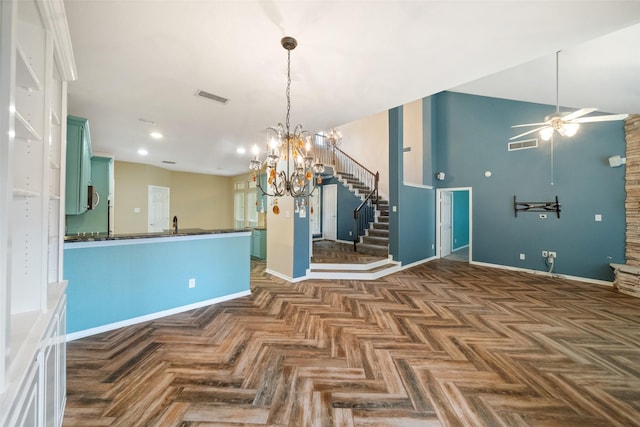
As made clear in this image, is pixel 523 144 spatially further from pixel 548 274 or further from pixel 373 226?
pixel 373 226

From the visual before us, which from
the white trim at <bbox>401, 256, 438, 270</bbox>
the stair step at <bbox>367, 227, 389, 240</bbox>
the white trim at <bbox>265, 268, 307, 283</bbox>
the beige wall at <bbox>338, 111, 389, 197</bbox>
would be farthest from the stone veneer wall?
the white trim at <bbox>265, 268, 307, 283</bbox>

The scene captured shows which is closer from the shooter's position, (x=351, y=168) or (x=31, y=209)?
(x=31, y=209)

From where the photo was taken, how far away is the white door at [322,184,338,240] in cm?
848

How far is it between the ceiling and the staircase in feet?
12.0

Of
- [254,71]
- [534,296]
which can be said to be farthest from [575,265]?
[254,71]


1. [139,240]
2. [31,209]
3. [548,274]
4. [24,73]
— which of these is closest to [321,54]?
[24,73]

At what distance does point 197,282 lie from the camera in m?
3.46

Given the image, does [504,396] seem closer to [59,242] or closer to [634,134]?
[59,242]

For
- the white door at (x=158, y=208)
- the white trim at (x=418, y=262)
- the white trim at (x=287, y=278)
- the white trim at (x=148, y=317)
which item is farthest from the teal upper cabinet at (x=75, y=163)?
the white trim at (x=418, y=262)

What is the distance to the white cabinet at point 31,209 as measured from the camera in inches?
31.0

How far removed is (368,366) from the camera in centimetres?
218

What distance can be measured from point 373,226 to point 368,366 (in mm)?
5209

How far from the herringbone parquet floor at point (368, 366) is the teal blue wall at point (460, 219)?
502 cm

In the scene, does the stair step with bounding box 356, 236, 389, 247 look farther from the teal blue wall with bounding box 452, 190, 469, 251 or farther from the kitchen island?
the kitchen island
